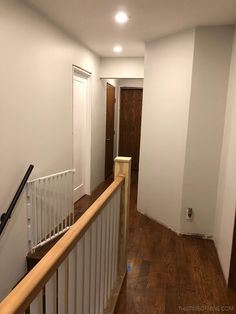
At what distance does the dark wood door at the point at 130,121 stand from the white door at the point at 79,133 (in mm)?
2155

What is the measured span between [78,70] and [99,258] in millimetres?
2898

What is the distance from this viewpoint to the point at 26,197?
2500 mm

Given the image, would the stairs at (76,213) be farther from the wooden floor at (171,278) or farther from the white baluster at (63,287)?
the white baluster at (63,287)

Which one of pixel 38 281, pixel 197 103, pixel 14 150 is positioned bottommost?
pixel 38 281

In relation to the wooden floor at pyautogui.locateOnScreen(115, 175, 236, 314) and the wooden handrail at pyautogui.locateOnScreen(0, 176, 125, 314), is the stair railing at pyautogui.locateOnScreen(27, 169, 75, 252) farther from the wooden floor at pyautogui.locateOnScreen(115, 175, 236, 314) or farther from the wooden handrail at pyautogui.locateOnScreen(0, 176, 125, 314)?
the wooden handrail at pyautogui.locateOnScreen(0, 176, 125, 314)

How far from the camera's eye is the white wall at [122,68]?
4.56 metres

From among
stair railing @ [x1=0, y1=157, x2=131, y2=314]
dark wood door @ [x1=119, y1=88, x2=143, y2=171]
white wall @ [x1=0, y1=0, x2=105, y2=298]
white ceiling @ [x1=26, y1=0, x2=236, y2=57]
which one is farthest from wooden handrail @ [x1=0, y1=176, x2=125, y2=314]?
dark wood door @ [x1=119, y1=88, x2=143, y2=171]

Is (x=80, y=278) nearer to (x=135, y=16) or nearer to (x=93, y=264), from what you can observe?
(x=93, y=264)

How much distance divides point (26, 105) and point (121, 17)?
4.40 ft

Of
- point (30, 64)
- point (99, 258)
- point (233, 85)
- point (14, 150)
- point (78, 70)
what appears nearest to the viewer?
point (99, 258)

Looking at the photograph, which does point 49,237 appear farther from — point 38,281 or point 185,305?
point 38,281

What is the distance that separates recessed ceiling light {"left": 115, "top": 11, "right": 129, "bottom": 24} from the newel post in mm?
1486

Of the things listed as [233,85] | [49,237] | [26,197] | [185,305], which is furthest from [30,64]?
[185,305]

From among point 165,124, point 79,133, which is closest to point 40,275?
point 165,124
